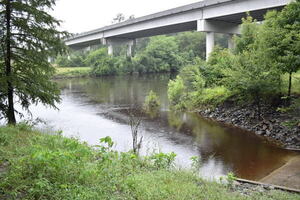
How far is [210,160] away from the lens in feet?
34.4

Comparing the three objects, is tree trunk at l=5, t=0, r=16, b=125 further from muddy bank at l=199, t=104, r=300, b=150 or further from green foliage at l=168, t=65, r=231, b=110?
green foliage at l=168, t=65, r=231, b=110

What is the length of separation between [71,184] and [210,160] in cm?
685

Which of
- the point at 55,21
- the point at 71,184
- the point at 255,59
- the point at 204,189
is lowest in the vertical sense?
the point at 204,189

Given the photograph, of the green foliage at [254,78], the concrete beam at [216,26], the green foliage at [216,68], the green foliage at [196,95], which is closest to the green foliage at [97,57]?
the concrete beam at [216,26]

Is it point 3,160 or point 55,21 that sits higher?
point 55,21

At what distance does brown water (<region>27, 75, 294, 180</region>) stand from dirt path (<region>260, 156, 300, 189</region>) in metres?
0.37

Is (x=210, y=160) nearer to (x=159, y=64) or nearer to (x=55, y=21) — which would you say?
(x=55, y=21)

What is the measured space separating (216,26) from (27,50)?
23868mm

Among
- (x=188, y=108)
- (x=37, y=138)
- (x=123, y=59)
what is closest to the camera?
(x=37, y=138)

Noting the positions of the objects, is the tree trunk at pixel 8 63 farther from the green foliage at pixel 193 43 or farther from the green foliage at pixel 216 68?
the green foliage at pixel 193 43

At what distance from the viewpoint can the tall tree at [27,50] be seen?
408 inches

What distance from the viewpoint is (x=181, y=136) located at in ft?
45.6

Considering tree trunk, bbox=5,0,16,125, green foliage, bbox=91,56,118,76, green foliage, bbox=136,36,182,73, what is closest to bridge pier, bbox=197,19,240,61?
tree trunk, bbox=5,0,16,125

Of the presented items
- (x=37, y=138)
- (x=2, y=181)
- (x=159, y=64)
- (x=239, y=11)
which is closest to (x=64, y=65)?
(x=159, y=64)
